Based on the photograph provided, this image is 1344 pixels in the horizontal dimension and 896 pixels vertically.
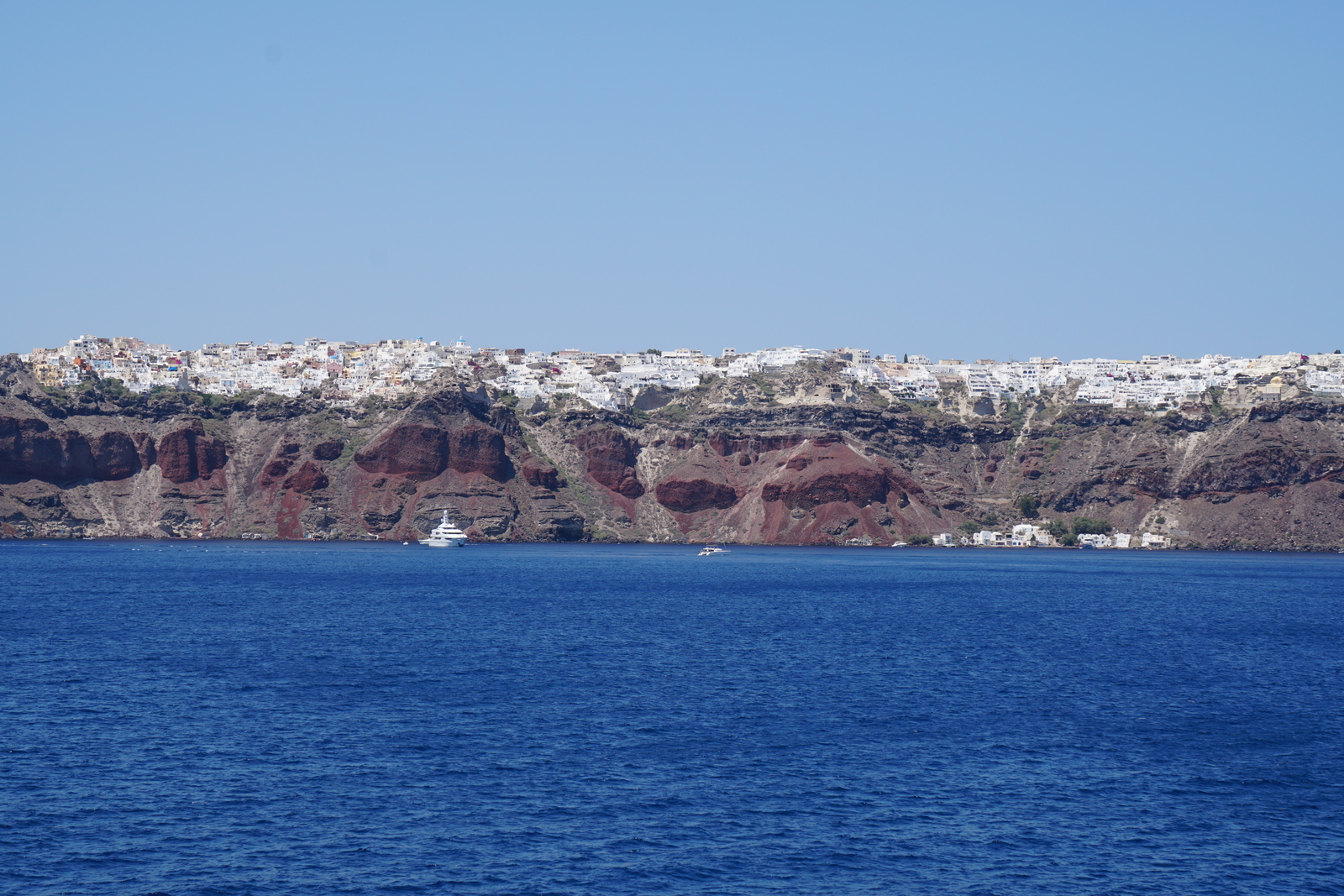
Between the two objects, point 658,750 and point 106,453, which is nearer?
point 658,750

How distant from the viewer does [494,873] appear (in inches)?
1371

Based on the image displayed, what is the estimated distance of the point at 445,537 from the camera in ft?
625

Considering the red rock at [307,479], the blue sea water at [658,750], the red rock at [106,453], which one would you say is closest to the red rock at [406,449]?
the red rock at [307,479]

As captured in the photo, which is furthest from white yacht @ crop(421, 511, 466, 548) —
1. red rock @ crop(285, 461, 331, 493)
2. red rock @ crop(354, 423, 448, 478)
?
red rock @ crop(285, 461, 331, 493)

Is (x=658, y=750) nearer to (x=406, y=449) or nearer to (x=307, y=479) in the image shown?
(x=406, y=449)

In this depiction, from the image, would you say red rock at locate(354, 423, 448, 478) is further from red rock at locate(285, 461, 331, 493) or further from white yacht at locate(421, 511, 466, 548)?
white yacht at locate(421, 511, 466, 548)

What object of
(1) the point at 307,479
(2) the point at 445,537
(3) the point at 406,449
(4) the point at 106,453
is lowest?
(2) the point at 445,537

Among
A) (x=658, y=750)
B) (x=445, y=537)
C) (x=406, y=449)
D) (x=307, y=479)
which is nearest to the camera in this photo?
(x=658, y=750)

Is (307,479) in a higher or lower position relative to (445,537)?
higher

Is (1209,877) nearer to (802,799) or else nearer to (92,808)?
(802,799)

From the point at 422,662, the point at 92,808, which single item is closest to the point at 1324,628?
the point at 422,662

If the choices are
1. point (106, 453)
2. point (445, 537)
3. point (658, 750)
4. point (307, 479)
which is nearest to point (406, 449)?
point (307, 479)

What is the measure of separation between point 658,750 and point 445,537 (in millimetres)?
146004

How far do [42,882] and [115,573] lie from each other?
98711mm
